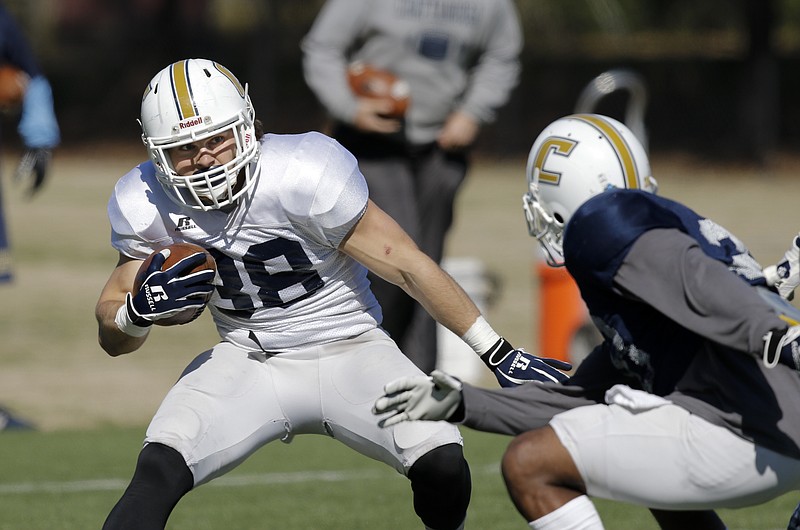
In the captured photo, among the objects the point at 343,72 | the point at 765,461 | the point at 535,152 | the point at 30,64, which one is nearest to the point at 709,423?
the point at 765,461

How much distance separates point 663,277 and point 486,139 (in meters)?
21.3

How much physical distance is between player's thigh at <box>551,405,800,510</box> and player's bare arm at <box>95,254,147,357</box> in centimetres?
142

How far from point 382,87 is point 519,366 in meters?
3.32

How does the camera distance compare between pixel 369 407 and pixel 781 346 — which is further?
pixel 369 407

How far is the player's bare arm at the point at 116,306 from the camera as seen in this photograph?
391 cm

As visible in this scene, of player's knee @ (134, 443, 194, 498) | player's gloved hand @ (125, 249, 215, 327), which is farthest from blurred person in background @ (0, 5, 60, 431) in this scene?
player's knee @ (134, 443, 194, 498)

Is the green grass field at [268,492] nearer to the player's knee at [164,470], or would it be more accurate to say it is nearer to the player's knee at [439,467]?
the player's knee at [439,467]

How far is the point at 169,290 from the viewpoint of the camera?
3.63m

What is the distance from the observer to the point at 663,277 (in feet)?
9.90

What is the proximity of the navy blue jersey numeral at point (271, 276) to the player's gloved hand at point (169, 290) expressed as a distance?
223 mm

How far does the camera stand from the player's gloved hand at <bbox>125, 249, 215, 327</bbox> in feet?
12.0

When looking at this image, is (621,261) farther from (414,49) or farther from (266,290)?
(414,49)

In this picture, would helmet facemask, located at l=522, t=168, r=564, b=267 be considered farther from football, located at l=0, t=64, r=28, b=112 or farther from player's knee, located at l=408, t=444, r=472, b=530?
football, located at l=0, t=64, r=28, b=112

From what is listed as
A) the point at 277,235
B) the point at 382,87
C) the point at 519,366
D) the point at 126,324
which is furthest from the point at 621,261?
the point at 382,87
